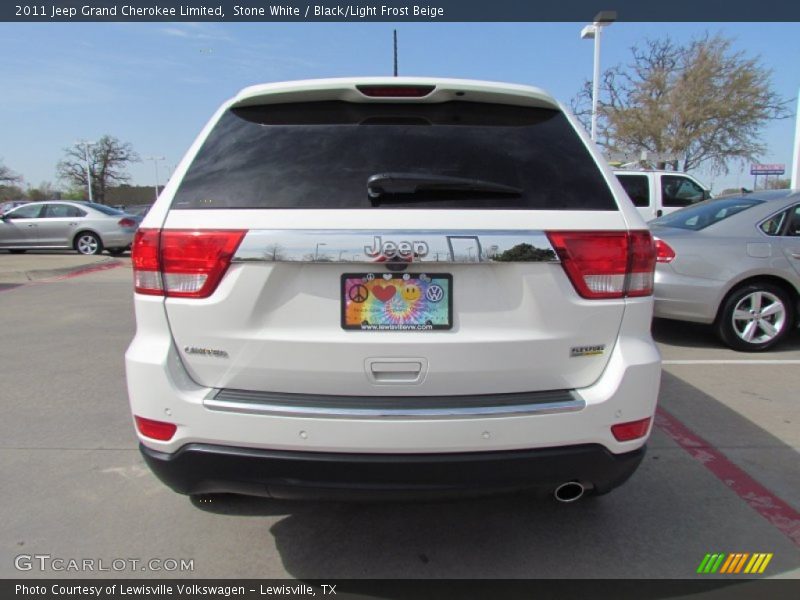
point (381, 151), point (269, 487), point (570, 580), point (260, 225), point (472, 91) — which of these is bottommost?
point (570, 580)

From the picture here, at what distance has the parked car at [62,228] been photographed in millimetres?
15430

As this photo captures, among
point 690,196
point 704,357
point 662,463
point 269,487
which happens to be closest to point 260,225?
point 269,487

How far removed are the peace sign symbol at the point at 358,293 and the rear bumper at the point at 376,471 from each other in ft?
1.78

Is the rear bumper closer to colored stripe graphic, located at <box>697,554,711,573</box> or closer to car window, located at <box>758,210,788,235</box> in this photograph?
colored stripe graphic, located at <box>697,554,711,573</box>

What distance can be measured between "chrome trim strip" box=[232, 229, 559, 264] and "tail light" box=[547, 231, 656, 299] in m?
0.27

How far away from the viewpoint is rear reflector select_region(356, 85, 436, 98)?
89.5 inches

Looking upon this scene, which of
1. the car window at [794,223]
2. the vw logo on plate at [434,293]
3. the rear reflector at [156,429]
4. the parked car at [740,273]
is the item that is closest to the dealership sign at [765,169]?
the car window at [794,223]

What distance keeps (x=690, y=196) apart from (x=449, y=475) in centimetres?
1183

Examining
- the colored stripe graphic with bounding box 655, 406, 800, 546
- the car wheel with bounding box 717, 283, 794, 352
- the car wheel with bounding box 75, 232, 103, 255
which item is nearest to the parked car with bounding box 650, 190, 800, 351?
the car wheel with bounding box 717, 283, 794, 352

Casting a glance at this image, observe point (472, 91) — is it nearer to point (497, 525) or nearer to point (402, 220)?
point (402, 220)

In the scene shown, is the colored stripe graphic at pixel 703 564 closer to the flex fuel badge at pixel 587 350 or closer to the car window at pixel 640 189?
the flex fuel badge at pixel 587 350

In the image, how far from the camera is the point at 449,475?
2012mm

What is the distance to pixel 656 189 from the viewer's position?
11617 mm

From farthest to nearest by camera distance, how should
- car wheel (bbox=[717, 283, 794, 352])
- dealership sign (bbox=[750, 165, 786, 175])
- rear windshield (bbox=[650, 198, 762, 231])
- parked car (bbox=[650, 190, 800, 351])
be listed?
dealership sign (bbox=[750, 165, 786, 175]), rear windshield (bbox=[650, 198, 762, 231]), car wheel (bbox=[717, 283, 794, 352]), parked car (bbox=[650, 190, 800, 351])
